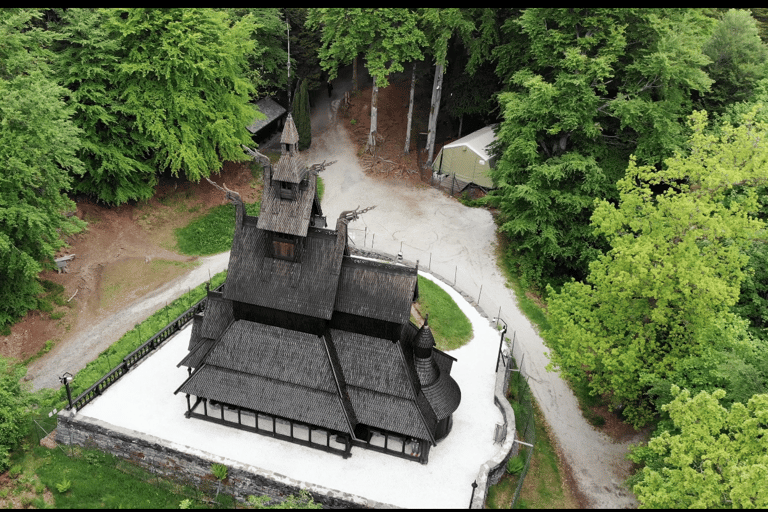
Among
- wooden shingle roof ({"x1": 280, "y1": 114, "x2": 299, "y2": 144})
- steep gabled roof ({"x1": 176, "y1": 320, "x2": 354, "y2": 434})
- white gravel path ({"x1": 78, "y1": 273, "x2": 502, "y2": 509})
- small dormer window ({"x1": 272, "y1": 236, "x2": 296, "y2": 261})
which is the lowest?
white gravel path ({"x1": 78, "y1": 273, "x2": 502, "y2": 509})

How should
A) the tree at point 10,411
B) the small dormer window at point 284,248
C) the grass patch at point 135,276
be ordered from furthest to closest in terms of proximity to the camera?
the grass patch at point 135,276
the small dormer window at point 284,248
the tree at point 10,411

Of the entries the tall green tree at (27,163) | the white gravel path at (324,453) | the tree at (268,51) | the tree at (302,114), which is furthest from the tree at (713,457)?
the tree at (268,51)

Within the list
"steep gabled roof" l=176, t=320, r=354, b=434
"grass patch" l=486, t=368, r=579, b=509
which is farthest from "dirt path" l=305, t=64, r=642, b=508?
"steep gabled roof" l=176, t=320, r=354, b=434

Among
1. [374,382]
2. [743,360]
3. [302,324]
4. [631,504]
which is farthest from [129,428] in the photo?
[743,360]

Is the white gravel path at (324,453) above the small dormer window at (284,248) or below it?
below

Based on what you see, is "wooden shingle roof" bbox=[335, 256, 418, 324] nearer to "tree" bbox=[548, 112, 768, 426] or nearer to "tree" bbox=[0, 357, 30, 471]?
"tree" bbox=[548, 112, 768, 426]

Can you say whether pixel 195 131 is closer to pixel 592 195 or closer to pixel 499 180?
pixel 499 180

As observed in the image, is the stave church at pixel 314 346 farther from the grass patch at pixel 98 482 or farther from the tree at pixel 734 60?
the tree at pixel 734 60
